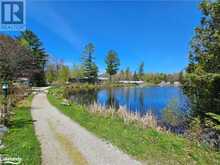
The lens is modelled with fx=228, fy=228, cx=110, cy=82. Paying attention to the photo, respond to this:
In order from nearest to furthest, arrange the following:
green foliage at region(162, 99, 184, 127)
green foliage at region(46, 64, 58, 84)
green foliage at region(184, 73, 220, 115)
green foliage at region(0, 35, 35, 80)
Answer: green foliage at region(184, 73, 220, 115) → green foliage at region(162, 99, 184, 127) → green foliage at region(0, 35, 35, 80) → green foliage at region(46, 64, 58, 84)

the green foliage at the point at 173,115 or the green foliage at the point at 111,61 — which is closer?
the green foliage at the point at 173,115

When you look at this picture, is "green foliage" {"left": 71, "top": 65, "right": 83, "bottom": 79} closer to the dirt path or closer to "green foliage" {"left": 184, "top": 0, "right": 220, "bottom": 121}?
"green foliage" {"left": 184, "top": 0, "right": 220, "bottom": 121}

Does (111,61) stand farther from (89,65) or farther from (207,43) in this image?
(207,43)

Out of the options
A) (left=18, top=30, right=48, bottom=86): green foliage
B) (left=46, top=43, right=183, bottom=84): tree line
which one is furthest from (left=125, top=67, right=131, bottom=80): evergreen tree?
(left=18, top=30, right=48, bottom=86): green foliage

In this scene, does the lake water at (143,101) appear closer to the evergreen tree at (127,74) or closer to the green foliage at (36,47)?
the green foliage at (36,47)

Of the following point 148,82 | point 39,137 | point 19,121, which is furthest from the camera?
point 148,82

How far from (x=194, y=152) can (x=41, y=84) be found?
4882 centimetres

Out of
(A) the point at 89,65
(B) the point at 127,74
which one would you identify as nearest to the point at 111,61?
(A) the point at 89,65

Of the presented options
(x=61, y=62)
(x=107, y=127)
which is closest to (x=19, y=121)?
(x=107, y=127)

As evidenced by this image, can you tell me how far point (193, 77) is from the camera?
11930 mm

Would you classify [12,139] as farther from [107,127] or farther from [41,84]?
[41,84]

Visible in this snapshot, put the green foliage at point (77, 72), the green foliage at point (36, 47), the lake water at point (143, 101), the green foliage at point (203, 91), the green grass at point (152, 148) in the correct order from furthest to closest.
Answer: the green foliage at point (77, 72) < the green foliage at point (36, 47) < the lake water at point (143, 101) < the green foliage at point (203, 91) < the green grass at point (152, 148)

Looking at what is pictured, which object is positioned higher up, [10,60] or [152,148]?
[10,60]

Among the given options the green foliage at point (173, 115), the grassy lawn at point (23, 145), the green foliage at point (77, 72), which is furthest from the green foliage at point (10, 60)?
the green foliage at point (77, 72)
